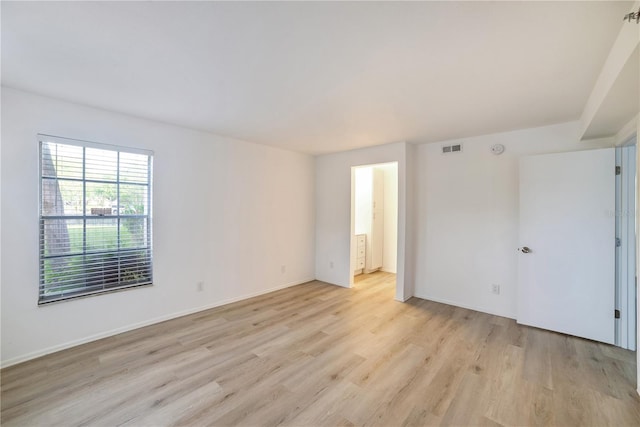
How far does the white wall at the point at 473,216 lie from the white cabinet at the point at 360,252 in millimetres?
1475

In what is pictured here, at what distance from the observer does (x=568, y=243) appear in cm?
299

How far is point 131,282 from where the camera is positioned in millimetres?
3113

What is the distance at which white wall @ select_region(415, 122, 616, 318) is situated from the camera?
3443 millimetres

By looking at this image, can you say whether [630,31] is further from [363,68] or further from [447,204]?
[447,204]

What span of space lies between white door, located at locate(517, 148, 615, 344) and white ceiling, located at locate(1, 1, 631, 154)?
24.6 inches

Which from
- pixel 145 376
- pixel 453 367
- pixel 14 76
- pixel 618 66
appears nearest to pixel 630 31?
pixel 618 66

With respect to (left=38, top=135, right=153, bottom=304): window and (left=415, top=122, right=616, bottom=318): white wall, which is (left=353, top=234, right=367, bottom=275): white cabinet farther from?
(left=38, top=135, right=153, bottom=304): window

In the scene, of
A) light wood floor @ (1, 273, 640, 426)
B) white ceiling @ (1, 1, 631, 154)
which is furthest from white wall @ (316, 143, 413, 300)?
light wood floor @ (1, 273, 640, 426)

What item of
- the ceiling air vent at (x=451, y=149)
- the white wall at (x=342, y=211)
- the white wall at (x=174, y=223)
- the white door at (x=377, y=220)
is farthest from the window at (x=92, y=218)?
the white door at (x=377, y=220)

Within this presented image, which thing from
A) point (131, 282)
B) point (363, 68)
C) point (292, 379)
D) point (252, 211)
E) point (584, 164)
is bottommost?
point (292, 379)

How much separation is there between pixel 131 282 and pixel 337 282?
10.4 ft

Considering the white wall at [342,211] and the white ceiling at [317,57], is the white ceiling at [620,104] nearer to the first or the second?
the white ceiling at [317,57]

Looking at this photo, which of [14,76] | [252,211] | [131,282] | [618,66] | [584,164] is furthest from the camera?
[252,211]

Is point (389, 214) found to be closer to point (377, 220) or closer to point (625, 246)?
point (377, 220)
